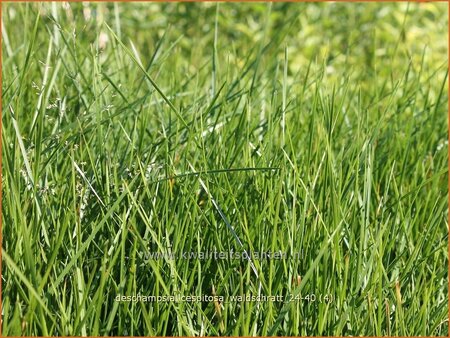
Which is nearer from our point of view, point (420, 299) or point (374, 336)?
point (374, 336)

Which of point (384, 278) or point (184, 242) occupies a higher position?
point (184, 242)

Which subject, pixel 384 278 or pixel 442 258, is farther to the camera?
pixel 442 258

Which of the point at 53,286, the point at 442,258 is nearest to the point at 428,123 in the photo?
the point at 442,258

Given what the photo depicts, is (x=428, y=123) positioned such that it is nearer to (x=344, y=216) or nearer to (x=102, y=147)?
(x=344, y=216)

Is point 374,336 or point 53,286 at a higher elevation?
point 53,286

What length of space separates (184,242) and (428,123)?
1.15m

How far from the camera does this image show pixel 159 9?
4609mm

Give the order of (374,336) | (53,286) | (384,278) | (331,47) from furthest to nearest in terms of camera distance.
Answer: (331,47)
(384,278)
(374,336)
(53,286)

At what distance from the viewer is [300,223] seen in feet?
5.35

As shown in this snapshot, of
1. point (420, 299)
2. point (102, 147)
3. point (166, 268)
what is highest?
point (102, 147)

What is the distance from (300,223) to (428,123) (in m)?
0.99

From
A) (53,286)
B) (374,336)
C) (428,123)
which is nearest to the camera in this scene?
(53,286)

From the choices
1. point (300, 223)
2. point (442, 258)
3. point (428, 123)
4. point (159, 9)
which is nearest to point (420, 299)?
point (442, 258)

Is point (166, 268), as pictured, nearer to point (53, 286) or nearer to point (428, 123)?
point (53, 286)
